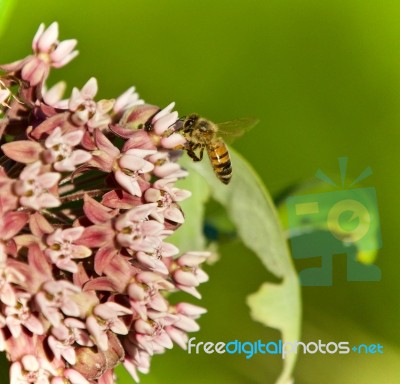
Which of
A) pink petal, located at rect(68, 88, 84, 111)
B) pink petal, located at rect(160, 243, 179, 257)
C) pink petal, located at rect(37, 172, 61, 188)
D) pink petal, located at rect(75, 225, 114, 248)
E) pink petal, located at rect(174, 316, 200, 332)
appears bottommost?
pink petal, located at rect(174, 316, 200, 332)

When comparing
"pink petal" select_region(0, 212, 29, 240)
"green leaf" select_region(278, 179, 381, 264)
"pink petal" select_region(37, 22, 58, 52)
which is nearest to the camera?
"pink petal" select_region(0, 212, 29, 240)

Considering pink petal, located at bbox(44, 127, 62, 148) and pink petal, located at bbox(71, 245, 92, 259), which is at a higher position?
pink petal, located at bbox(44, 127, 62, 148)

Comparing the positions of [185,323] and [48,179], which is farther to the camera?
[185,323]

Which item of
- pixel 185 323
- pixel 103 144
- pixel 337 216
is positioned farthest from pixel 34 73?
pixel 337 216

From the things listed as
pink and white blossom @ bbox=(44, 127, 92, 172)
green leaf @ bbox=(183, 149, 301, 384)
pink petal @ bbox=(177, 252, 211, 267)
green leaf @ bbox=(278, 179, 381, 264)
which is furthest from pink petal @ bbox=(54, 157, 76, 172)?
green leaf @ bbox=(278, 179, 381, 264)

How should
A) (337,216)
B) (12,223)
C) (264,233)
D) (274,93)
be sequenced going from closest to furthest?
(12,223) → (264,233) → (337,216) → (274,93)

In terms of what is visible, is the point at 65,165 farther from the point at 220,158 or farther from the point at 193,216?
the point at 193,216

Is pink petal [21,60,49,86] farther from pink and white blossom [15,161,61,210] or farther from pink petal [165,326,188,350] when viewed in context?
pink petal [165,326,188,350]
